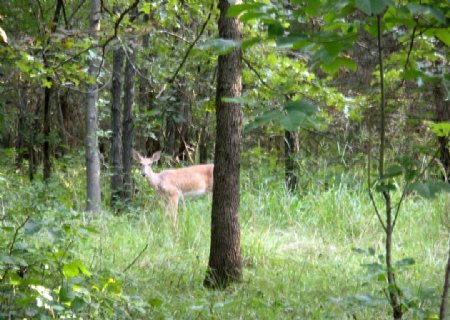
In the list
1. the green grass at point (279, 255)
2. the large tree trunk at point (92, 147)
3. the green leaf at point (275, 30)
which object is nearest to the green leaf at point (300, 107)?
the green leaf at point (275, 30)

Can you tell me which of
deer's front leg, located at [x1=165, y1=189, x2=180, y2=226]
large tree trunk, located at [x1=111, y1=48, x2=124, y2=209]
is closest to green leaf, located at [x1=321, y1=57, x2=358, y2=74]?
deer's front leg, located at [x1=165, y1=189, x2=180, y2=226]

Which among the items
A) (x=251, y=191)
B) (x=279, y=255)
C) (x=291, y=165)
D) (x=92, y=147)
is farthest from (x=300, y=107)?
(x=291, y=165)

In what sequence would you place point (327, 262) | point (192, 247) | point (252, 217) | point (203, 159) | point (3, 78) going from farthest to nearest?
point (203, 159), point (3, 78), point (252, 217), point (192, 247), point (327, 262)

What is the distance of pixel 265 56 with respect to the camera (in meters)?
5.76

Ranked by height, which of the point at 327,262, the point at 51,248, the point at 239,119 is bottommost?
the point at 327,262

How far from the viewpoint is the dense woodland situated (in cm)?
237

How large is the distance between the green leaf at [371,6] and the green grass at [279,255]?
1.37 m

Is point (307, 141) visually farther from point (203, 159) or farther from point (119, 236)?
point (119, 236)

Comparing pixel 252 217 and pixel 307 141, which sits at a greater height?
pixel 307 141

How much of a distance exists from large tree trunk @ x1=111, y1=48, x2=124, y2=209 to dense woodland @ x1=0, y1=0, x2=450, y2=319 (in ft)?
0.13

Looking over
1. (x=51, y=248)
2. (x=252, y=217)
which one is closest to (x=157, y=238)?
(x=252, y=217)

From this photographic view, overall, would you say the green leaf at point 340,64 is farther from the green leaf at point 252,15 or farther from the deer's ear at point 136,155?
the deer's ear at point 136,155

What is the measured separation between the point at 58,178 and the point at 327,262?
22.5 feet

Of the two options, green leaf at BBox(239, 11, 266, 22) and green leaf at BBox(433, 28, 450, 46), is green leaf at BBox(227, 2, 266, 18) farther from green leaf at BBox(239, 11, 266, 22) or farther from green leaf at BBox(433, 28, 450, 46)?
green leaf at BBox(433, 28, 450, 46)
